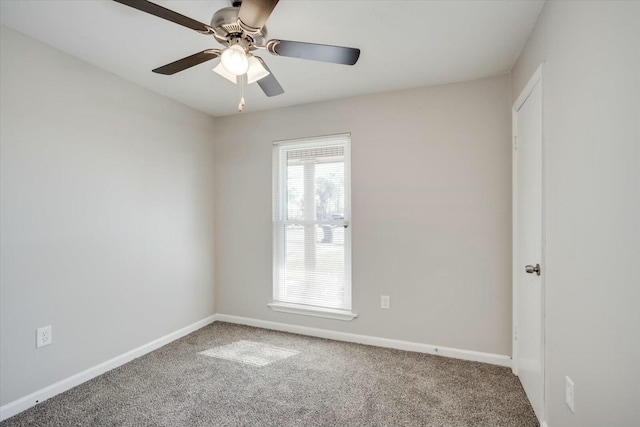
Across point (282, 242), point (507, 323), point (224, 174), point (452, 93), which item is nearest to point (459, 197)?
point (452, 93)

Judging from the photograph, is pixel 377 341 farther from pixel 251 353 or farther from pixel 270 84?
pixel 270 84

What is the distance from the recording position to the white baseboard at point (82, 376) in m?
1.89

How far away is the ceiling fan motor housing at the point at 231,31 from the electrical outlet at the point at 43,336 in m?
2.19

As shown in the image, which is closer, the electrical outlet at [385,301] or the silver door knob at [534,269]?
the silver door knob at [534,269]

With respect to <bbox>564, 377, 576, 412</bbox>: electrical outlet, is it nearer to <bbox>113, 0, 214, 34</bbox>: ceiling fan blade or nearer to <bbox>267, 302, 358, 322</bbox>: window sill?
<bbox>267, 302, 358, 322</bbox>: window sill

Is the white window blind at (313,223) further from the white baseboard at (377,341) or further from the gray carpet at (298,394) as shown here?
the gray carpet at (298,394)

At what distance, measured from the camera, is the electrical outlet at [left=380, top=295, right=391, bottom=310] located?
2.87 meters

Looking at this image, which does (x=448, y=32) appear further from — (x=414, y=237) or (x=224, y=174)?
(x=224, y=174)

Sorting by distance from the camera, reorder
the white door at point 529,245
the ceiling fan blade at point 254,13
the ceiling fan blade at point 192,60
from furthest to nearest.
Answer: the white door at point 529,245
the ceiling fan blade at point 192,60
the ceiling fan blade at point 254,13

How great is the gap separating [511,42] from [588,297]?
1.70 meters

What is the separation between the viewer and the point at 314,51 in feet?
5.27

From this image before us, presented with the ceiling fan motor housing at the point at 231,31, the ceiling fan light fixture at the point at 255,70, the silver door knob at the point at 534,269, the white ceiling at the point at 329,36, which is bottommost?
the silver door knob at the point at 534,269

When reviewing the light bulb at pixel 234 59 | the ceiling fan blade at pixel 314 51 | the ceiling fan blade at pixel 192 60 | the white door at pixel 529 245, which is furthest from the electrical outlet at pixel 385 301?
the ceiling fan blade at pixel 192 60

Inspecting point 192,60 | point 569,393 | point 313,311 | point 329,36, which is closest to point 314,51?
point 329,36
